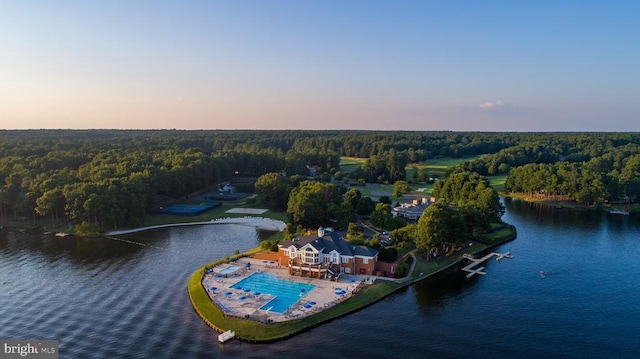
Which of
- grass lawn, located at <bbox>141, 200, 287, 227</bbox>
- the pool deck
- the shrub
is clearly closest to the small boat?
the shrub

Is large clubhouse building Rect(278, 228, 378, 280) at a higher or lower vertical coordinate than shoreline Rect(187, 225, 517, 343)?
higher

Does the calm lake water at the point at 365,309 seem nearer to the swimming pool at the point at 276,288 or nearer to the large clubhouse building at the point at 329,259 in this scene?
the swimming pool at the point at 276,288

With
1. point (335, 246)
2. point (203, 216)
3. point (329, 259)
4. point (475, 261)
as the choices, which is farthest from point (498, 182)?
point (329, 259)

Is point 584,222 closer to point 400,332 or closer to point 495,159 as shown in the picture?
point 400,332

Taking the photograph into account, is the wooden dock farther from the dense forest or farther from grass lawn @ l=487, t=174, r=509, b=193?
grass lawn @ l=487, t=174, r=509, b=193

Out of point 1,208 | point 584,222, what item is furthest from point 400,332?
point 1,208

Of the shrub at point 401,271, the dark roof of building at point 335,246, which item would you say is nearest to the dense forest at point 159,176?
the dark roof of building at point 335,246
